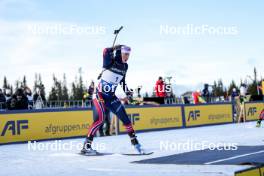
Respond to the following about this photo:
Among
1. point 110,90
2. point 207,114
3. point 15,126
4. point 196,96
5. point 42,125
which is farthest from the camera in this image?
point 196,96

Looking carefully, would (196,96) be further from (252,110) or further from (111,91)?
(111,91)

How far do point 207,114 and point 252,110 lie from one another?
4.00m

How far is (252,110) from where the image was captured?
26.7 m

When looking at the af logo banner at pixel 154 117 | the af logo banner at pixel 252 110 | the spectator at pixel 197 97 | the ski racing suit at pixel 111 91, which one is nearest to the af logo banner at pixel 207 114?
the af logo banner at pixel 154 117

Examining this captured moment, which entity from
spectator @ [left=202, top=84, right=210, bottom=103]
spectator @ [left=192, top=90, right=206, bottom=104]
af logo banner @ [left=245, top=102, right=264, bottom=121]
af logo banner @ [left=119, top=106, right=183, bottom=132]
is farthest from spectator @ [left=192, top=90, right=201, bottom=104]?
af logo banner @ [left=119, top=106, right=183, bottom=132]

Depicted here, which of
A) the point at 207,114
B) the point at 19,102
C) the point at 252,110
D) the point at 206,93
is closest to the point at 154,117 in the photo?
the point at 207,114

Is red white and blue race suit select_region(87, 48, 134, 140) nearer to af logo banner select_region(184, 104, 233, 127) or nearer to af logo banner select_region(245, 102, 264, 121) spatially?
af logo banner select_region(184, 104, 233, 127)

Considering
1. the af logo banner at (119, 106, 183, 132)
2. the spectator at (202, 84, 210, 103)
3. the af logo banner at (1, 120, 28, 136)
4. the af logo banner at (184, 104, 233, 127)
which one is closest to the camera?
the af logo banner at (1, 120, 28, 136)

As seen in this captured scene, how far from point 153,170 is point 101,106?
3.24 meters

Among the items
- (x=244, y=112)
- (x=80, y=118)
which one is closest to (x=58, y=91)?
(x=244, y=112)

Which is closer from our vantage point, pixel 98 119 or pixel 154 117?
pixel 98 119

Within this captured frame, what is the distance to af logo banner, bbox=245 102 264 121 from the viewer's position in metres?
26.1

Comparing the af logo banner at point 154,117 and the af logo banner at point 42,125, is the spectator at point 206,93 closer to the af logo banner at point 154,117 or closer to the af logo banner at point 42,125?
the af logo banner at point 154,117

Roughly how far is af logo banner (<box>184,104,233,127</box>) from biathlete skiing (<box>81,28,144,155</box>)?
41.7ft
